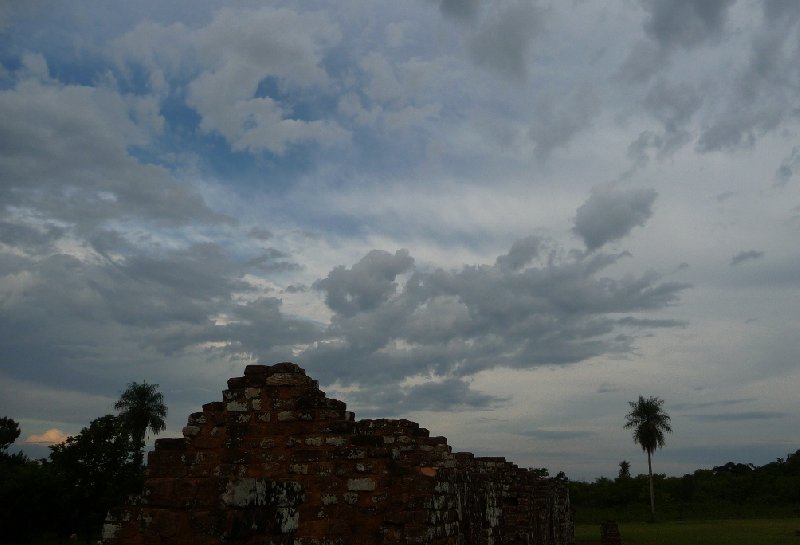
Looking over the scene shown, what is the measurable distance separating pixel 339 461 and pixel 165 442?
2361 millimetres

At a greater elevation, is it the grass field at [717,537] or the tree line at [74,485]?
the tree line at [74,485]

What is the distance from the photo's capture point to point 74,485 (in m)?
31.5

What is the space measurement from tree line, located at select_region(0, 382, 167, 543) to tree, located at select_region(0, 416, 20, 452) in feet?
48.2

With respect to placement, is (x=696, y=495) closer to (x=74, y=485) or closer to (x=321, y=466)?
(x=74, y=485)

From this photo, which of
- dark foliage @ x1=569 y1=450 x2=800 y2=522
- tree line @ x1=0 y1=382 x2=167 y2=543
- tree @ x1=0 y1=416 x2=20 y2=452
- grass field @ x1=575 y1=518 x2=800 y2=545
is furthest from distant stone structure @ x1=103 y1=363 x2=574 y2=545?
dark foliage @ x1=569 y1=450 x2=800 y2=522

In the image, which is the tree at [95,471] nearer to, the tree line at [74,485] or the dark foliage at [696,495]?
the tree line at [74,485]

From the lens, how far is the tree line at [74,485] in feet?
96.3

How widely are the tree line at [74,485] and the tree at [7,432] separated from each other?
14690 millimetres

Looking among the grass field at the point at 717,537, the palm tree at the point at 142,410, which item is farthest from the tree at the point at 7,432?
the grass field at the point at 717,537

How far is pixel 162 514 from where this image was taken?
4.74 meters

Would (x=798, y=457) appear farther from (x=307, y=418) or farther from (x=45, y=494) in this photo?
(x=307, y=418)

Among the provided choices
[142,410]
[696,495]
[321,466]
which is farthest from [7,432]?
[696,495]

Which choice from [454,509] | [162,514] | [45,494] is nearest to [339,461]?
[454,509]

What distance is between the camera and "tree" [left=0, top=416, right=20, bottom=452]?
154ft
